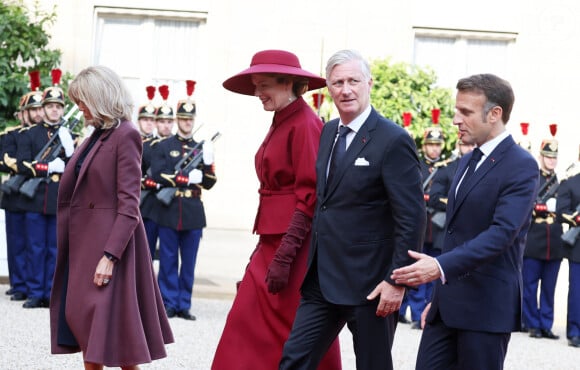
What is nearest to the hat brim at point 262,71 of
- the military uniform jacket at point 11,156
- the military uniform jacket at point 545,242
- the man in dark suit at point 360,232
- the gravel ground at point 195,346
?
the man in dark suit at point 360,232

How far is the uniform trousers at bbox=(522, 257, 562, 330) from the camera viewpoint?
1121cm

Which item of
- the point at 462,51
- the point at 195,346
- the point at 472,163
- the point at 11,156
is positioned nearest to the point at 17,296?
the point at 11,156

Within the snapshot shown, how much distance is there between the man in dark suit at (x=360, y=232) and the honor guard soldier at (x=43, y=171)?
259 inches

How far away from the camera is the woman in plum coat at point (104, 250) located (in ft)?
17.6

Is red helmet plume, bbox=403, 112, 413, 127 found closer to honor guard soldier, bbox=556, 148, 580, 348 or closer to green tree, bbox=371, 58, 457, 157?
green tree, bbox=371, 58, 457, 157

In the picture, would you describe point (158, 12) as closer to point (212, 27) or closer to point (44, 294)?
point (212, 27)

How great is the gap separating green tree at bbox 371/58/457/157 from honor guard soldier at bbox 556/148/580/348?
3416mm

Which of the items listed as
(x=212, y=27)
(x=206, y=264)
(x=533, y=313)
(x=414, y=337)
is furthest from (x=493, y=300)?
(x=212, y=27)

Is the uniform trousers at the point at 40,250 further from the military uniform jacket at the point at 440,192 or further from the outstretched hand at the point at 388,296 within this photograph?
the outstretched hand at the point at 388,296

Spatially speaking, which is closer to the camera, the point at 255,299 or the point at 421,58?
the point at 255,299

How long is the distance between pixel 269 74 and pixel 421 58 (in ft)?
46.4

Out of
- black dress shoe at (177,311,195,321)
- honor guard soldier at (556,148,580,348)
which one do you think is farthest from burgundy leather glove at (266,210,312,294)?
honor guard soldier at (556,148,580,348)

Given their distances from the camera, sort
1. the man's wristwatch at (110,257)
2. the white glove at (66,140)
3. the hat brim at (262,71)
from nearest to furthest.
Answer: the man's wristwatch at (110,257), the hat brim at (262,71), the white glove at (66,140)

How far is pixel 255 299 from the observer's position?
5.40 meters
